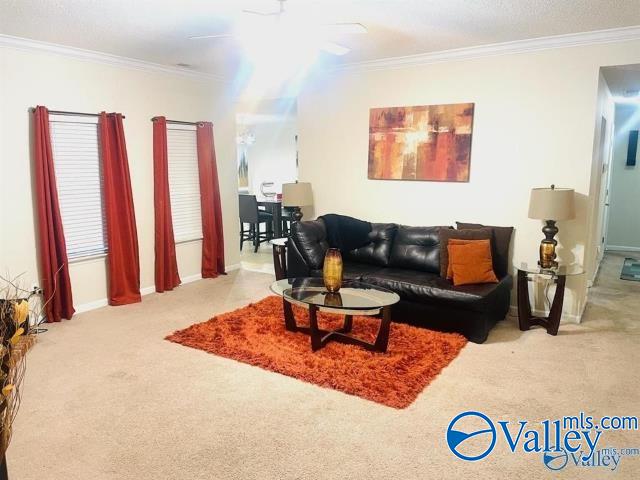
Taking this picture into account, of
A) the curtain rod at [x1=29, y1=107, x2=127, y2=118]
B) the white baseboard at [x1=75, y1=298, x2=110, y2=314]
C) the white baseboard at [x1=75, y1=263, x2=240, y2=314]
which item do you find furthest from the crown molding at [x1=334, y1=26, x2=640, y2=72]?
the white baseboard at [x1=75, y1=298, x2=110, y2=314]

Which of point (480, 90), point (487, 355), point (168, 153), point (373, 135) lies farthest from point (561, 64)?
point (168, 153)

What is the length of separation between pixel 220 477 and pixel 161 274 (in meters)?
3.43

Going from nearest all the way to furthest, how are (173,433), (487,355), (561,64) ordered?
(173,433), (487,355), (561,64)

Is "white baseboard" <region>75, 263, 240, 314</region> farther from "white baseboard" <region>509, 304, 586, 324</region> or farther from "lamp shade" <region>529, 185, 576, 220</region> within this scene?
"lamp shade" <region>529, 185, 576, 220</region>

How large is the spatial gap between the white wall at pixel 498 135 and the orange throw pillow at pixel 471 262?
0.55 metres

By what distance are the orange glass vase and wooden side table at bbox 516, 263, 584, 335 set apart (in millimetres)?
1622

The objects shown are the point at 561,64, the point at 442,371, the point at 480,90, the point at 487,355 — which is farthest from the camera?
the point at 480,90

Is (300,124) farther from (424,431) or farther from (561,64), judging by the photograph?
(424,431)

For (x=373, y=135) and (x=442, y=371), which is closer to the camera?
(x=442, y=371)

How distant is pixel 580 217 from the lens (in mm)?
4289

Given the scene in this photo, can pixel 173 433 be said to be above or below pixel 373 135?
below

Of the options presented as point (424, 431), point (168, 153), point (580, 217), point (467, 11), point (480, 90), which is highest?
point (467, 11)

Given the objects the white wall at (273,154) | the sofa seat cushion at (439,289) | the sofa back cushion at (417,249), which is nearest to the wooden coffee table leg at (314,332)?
the sofa seat cushion at (439,289)

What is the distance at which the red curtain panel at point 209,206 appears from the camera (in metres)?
5.73
